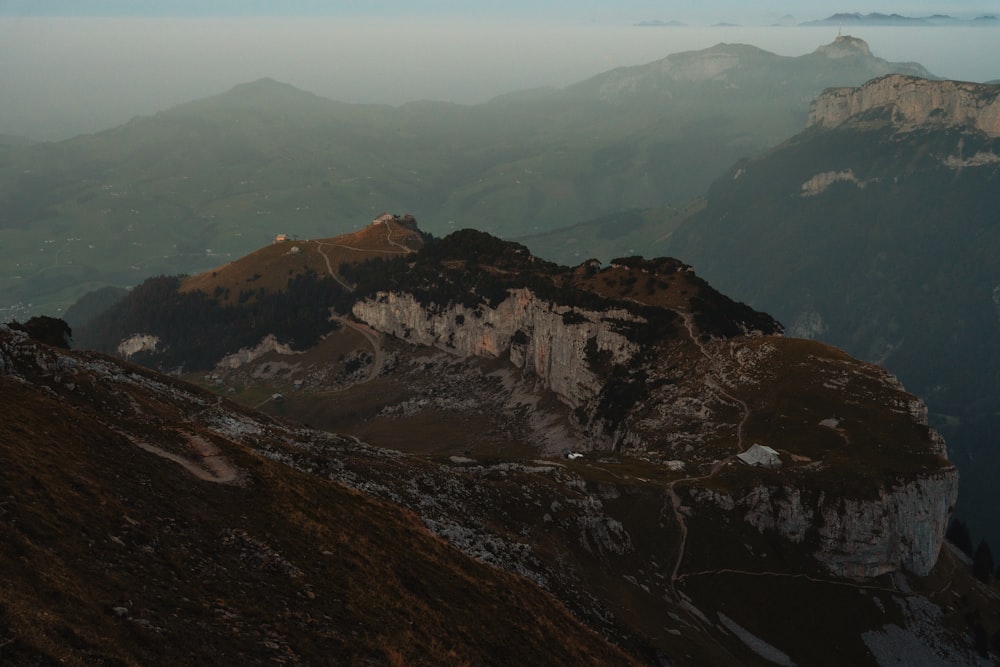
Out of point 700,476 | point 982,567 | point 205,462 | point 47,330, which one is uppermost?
point 205,462

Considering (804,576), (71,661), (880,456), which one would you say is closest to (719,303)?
(880,456)

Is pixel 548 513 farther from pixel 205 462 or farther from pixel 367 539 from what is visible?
pixel 205 462

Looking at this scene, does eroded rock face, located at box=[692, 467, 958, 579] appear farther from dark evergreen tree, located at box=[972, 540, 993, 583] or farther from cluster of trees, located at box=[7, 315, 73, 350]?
cluster of trees, located at box=[7, 315, 73, 350]

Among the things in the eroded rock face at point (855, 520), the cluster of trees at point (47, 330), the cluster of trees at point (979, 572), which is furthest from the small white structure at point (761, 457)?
the cluster of trees at point (47, 330)

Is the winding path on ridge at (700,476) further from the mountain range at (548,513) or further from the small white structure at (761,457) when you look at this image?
the small white structure at (761,457)

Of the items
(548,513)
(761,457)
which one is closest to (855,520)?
(761,457)

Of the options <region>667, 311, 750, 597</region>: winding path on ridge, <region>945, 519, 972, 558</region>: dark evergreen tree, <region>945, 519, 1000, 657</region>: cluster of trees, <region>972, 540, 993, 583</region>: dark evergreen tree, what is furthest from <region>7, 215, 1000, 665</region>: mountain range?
<region>945, 519, 972, 558</region>: dark evergreen tree
